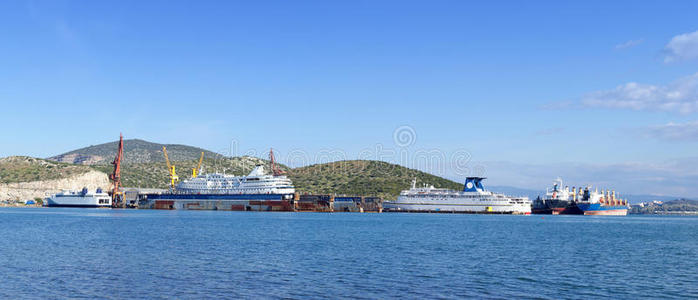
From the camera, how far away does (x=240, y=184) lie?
518 ft

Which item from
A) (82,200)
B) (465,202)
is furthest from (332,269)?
(82,200)

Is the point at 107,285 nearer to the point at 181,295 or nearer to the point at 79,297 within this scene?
the point at 79,297

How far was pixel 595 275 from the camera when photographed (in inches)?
1347

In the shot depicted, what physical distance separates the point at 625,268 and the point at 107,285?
31.5 metres

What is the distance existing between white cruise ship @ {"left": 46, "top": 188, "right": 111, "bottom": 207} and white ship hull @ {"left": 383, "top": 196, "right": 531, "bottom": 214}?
87.7 m

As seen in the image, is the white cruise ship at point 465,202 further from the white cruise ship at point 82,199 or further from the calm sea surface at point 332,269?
the calm sea surface at point 332,269

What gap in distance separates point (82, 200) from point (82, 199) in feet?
1.06

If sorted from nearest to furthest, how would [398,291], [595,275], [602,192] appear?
[398,291] < [595,275] < [602,192]

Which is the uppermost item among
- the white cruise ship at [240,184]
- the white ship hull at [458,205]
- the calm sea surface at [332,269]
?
the white cruise ship at [240,184]

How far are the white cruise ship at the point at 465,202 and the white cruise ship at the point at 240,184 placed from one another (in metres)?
34.0

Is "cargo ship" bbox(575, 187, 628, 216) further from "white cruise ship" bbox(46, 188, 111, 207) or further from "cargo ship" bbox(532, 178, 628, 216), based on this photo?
"white cruise ship" bbox(46, 188, 111, 207)

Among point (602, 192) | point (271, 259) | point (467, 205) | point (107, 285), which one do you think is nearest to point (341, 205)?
point (467, 205)

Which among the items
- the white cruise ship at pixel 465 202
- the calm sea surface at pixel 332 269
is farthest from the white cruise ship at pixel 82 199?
the calm sea surface at pixel 332 269

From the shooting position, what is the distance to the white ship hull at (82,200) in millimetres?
172875
